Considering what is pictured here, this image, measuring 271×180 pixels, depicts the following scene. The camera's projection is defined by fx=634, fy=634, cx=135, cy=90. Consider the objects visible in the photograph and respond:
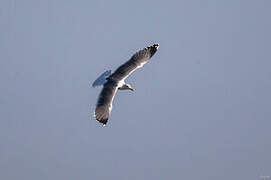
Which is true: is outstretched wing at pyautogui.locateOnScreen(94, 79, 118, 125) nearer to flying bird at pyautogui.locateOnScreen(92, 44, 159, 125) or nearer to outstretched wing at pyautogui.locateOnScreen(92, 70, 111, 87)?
flying bird at pyautogui.locateOnScreen(92, 44, 159, 125)

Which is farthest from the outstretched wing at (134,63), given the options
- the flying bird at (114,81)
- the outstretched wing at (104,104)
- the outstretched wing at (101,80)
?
the outstretched wing at (104,104)

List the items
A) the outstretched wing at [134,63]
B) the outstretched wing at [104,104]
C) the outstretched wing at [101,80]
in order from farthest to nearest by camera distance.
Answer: the outstretched wing at [134,63] < the outstretched wing at [101,80] < the outstretched wing at [104,104]

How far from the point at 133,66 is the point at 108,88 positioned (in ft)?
6.32

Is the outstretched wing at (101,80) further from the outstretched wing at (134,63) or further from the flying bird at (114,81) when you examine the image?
the outstretched wing at (134,63)

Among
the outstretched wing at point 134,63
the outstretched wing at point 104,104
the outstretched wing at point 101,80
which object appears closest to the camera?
the outstretched wing at point 104,104

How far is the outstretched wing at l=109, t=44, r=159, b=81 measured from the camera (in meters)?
34.0

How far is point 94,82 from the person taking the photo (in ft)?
110

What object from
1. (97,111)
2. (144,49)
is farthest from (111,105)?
(144,49)

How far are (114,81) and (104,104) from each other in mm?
1406

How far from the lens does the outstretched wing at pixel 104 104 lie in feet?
110

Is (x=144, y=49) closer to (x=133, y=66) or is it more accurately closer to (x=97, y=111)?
(x=133, y=66)

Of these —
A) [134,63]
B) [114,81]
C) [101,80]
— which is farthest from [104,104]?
[134,63]

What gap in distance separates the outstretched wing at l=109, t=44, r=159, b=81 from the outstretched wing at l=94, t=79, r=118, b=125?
649mm

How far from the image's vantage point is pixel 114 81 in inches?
1339
